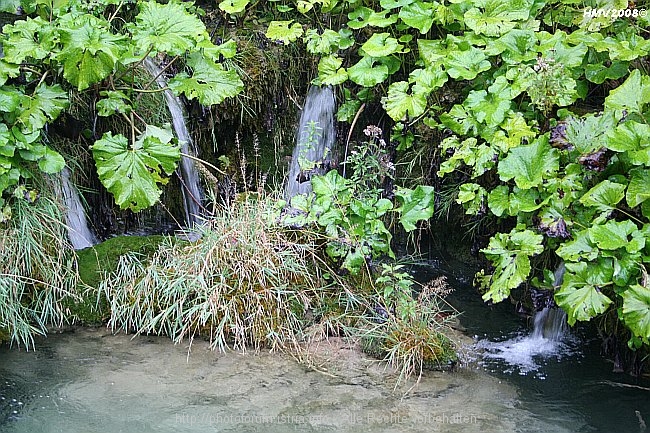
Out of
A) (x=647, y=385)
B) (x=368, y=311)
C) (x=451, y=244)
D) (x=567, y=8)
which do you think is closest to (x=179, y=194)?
(x=368, y=311)

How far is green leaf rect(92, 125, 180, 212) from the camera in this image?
4.01 metres

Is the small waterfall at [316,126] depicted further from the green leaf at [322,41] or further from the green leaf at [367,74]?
the green leaf at [367,74]

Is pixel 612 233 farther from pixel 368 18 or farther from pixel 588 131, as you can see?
pixel 368 18

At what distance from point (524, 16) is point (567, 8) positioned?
18.0 inches

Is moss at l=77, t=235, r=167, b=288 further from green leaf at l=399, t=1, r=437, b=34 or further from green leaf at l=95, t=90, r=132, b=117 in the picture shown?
green leaf at l=399, t=1, r=437, b=34

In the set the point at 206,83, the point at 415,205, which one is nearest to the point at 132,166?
the point at 206,83

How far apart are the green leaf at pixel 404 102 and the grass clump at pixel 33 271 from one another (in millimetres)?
2151

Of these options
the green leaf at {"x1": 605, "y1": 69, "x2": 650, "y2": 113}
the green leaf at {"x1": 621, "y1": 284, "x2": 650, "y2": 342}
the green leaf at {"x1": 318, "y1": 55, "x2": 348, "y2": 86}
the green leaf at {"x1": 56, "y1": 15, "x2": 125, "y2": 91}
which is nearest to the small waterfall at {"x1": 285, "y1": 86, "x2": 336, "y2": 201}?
the green leaf at {"x1": 318, "y1": 55, "x2": 348, "y2": 86}

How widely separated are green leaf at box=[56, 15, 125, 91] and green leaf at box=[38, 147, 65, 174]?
0.42 metres

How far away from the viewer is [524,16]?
14.0 ft

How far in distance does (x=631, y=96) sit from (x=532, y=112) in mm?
655

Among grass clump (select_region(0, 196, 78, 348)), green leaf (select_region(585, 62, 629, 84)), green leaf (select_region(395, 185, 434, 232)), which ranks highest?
green leaf (select_region(585, 62, 629, 84))

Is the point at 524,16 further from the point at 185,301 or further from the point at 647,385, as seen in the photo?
the point at 185,301

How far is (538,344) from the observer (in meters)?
4.11
